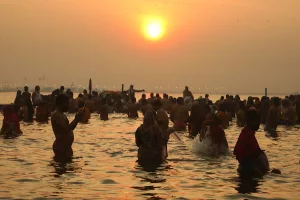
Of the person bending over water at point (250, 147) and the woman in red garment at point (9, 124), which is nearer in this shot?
the person bending over water at point (250, 147)

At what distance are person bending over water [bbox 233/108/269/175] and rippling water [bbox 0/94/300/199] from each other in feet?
1.16

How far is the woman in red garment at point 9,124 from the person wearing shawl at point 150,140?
8.15 metres

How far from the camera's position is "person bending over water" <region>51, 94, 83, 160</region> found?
520 inches

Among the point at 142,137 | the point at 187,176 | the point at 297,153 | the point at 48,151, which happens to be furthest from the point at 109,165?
the point at 297,153

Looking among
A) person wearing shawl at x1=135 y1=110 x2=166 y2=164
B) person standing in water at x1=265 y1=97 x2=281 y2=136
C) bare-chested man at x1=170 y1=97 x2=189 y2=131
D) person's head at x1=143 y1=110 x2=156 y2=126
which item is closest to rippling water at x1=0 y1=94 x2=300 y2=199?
person wearing shawl at x1=135 y1=110 x2=166 y2=164

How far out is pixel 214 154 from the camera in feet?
54.9

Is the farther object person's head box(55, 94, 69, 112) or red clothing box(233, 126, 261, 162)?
person's head box(55, 94, 69, 112)

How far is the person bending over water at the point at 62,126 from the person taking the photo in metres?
13.2

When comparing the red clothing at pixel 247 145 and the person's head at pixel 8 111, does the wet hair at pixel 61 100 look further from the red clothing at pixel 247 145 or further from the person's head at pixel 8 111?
the person's head at pixel 8 111

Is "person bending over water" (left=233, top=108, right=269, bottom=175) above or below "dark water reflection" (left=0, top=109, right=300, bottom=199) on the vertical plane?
above

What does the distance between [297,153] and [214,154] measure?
3053 mm

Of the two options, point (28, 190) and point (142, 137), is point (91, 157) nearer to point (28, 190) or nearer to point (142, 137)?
point (142, 137)

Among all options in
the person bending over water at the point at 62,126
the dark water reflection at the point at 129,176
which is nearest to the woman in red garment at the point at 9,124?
the dark water reflection at the point at 129,176

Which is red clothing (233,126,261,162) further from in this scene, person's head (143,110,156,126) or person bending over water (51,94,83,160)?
person bending over water (51,94,83,160)
